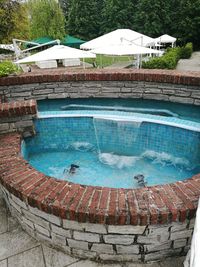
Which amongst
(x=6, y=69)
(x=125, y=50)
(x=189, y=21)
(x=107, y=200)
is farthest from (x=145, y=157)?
(x=189, y=21)

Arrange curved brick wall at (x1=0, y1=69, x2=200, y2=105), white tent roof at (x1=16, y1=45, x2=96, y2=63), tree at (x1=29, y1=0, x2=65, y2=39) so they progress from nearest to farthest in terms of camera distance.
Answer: curved brick wall at (x1=0, y1=69, x2=200, y2=105), white tent roof at (x1=16, y1=45, x2=96, y2=63), tree at (x1=29, y1=0, x2=65, y2=39)

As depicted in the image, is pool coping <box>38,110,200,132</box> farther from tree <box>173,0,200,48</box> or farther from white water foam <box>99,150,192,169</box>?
tree <box>173,0,200,48</box>

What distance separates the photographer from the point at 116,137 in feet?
18.0

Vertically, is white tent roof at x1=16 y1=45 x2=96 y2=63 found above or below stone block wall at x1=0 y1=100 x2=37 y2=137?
above

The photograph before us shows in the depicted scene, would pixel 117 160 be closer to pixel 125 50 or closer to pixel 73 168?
pixel 73 168

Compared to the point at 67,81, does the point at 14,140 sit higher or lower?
lower

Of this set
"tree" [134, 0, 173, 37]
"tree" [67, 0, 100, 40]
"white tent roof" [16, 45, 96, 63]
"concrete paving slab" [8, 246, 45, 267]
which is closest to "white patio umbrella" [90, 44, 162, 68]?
"white tent roof" [16, 45, 96, 63]

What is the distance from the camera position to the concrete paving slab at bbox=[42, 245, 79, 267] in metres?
2.76

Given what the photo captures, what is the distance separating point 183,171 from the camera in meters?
4.65

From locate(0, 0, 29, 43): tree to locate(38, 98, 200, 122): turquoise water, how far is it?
1636cm

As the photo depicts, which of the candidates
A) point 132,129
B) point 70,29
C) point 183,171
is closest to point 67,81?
point 132,129

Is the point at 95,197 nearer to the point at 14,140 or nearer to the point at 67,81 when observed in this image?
the point at 14,140

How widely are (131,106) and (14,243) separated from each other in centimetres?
443

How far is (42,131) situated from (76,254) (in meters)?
3.22
